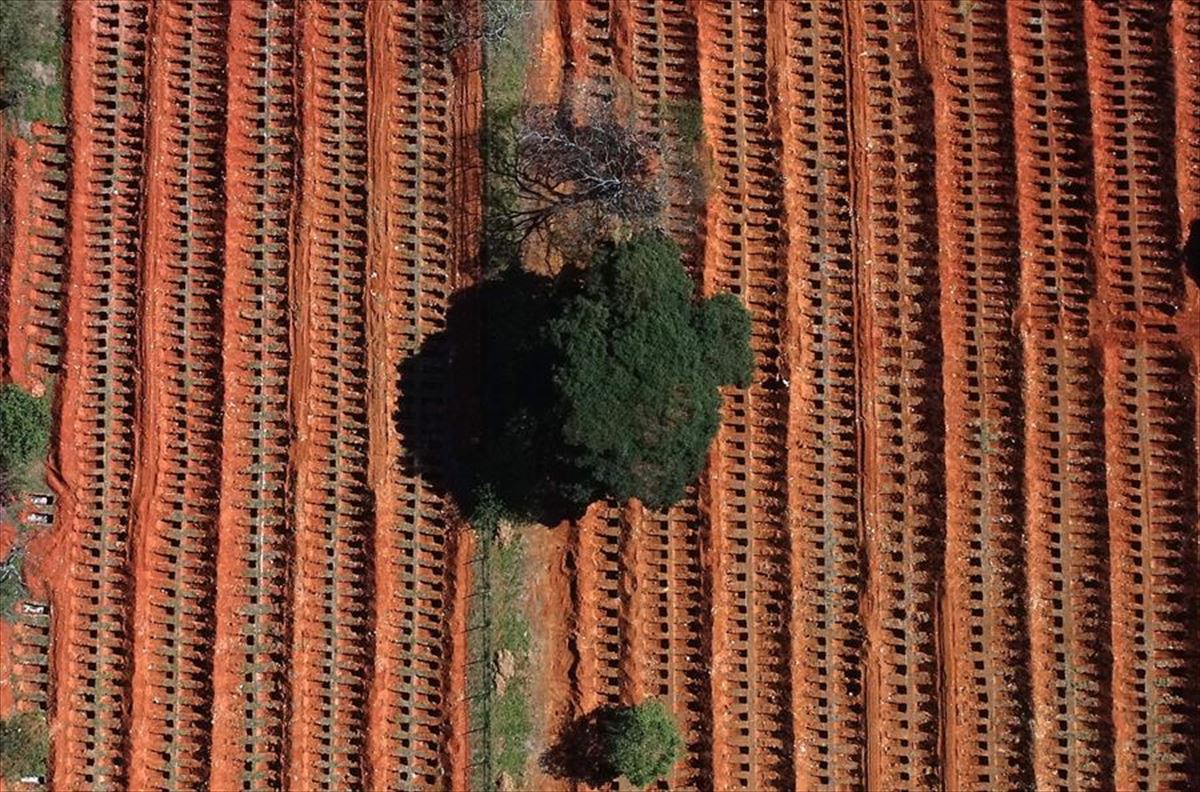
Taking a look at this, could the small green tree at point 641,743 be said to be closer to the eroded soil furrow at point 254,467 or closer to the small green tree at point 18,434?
the eroded soil furrow at point 254,467

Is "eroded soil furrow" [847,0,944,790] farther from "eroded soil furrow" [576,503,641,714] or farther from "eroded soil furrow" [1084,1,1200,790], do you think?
"eroded soil furrow" [576,503,641,714]

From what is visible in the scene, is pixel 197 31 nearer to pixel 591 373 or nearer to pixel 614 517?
pixel 591 373

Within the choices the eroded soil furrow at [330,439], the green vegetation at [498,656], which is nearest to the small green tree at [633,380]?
the green vegetation at [498,656]

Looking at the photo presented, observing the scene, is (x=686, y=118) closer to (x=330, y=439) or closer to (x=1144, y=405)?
(x=330, y=439)

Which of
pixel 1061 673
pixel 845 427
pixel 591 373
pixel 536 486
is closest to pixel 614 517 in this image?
pixel 536 486

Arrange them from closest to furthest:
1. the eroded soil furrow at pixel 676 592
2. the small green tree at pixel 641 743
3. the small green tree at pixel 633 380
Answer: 1. the small green tree at pixel 633 380
2. the small green tree at pixel 641 743
3. the eroded soil furrow at pixel 676 592

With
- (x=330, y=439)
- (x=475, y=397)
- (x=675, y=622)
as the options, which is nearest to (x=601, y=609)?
(x=675, y=622)

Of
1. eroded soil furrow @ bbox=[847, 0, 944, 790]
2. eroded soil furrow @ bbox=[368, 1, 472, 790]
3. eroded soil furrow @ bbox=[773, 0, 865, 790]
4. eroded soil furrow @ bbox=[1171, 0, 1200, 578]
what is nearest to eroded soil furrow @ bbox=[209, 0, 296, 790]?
eroded soil furrow @ bbox=[368, 1, 472, 790]
